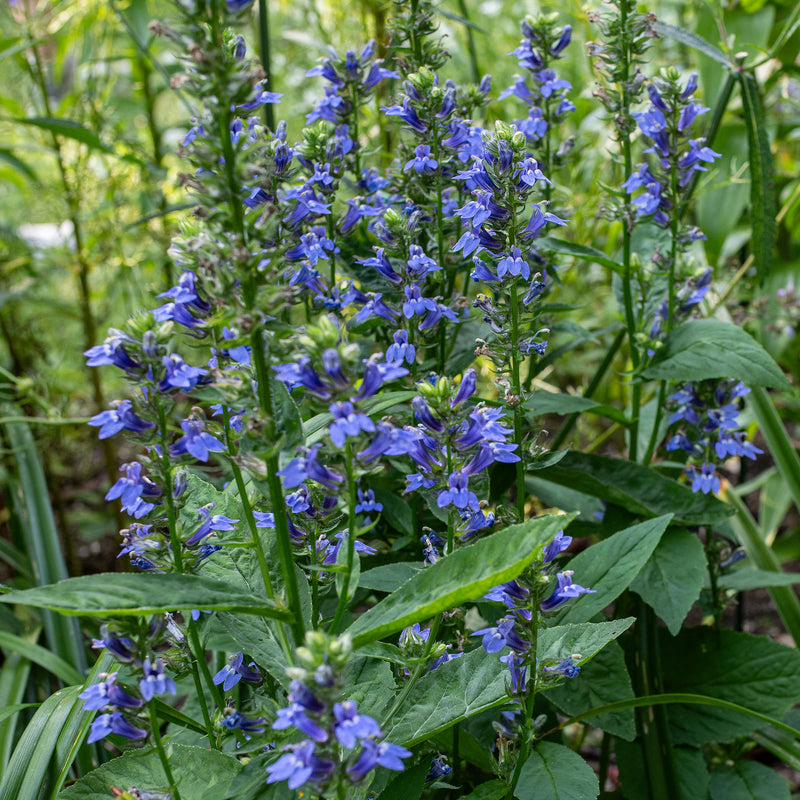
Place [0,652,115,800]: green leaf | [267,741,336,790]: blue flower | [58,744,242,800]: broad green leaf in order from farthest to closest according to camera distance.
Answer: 1. [0,652,115,800]: green leaf
2. [58,744,242,800]: broad green leaf
3. [267,741,336,790]: blue flower

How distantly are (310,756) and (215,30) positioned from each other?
2.44 ft

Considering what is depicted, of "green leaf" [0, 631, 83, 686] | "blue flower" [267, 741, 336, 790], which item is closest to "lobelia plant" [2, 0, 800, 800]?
"blue flower" [267, 741, 336, 790]

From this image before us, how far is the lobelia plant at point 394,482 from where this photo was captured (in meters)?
0.86

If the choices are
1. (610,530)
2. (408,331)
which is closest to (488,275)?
(408,331)

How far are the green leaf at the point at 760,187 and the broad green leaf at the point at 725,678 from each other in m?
0.81

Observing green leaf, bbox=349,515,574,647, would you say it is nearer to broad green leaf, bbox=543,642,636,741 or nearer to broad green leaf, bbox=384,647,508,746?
broad green leaf, bbox=384,647,508,746

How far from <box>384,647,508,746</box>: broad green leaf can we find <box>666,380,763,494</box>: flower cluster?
798 millimetres

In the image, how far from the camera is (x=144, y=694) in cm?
90

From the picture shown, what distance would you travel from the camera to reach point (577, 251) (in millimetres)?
1626

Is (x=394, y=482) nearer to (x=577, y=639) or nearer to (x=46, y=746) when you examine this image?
(x=577, y=639)

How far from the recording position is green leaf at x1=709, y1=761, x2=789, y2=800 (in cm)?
169

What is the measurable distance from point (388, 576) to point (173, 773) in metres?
0.43

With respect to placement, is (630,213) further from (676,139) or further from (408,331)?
(408,331)

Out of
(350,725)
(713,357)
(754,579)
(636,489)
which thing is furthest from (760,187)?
(350,725)
